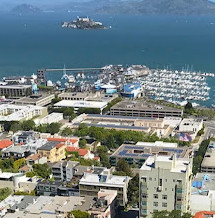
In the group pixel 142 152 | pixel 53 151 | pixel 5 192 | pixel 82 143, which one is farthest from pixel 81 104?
pixel 5 192

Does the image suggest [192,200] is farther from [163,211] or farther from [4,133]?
[4,133]

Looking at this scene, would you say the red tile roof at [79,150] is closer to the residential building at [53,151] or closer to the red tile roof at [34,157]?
the residential building at [53,151]

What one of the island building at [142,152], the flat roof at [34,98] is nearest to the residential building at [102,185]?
the island building at [142,152]

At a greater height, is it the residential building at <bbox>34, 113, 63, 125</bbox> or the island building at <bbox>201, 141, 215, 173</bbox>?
the residential building at <bbox>34, 113, 63, 125</bbox>

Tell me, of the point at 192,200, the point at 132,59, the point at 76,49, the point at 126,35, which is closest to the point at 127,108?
the point at 192,200

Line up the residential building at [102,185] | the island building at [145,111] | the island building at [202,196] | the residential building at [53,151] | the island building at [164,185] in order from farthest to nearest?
the island building at [145,111]
the residential building at [53,151]
the residential building at [102,185]
the island building at [202,196]
the island building at [164,185]

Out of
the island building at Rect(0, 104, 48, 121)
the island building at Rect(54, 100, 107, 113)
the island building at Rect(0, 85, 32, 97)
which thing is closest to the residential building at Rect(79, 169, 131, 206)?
the island building at Rect(0, 104, 48, 121)

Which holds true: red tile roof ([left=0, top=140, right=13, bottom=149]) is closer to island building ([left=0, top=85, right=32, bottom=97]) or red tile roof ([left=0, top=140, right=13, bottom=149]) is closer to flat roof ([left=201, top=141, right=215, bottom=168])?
flat roof ([left=201, top=141, right=215, bottom=168])
